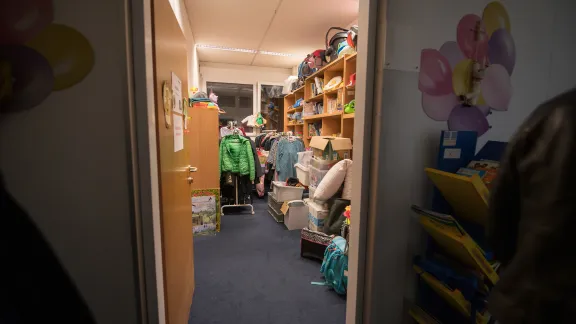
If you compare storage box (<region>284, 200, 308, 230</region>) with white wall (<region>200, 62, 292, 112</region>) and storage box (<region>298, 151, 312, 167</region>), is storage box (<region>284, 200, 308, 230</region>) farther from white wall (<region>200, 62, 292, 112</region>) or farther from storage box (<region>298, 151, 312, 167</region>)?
white wall (<region>200, 62, 292, 112</region>)

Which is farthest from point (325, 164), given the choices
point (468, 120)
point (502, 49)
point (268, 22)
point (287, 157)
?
point (268, 22)

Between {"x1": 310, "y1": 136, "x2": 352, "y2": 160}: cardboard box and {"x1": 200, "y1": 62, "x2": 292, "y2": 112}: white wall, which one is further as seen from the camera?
{"x1": 200, "y1": 62, "x2": 292, "y2": 112}: white wall

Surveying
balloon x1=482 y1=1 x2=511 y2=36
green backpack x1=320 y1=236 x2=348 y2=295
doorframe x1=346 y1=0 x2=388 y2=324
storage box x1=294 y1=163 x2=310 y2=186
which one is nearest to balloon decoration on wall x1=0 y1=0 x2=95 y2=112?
doorframe x1=346 y1=0 x2=388 y2=324

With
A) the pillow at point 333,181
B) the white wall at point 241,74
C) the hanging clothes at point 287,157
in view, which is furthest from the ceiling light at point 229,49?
the pillow at point 333,181

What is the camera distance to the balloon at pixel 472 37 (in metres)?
1.16

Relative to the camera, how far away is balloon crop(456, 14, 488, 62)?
1.16m

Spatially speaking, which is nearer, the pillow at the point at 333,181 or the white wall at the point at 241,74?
the pillow at the point at 333,181

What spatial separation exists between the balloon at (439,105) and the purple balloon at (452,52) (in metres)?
0.14

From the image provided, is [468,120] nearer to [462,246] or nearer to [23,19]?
[462,246]

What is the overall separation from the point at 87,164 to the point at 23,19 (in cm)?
43

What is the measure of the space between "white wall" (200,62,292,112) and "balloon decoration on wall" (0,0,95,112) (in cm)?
511

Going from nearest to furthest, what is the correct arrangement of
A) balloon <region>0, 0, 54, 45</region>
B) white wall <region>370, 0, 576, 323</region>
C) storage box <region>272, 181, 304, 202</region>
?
balloon <region>0, 0, 54, 45</region>
white wall <region>370, 0, 576, 323</region>
storage box <region>272, 181, 304, 202</region>

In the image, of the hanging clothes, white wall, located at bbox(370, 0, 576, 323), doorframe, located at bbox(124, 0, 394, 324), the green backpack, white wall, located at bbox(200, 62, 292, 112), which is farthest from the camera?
white wall, located at bbox(200, 62, 292, 112)

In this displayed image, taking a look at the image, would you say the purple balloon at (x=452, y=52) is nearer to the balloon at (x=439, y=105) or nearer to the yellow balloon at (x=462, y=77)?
the yellow balloon at (x=462, y=77)
